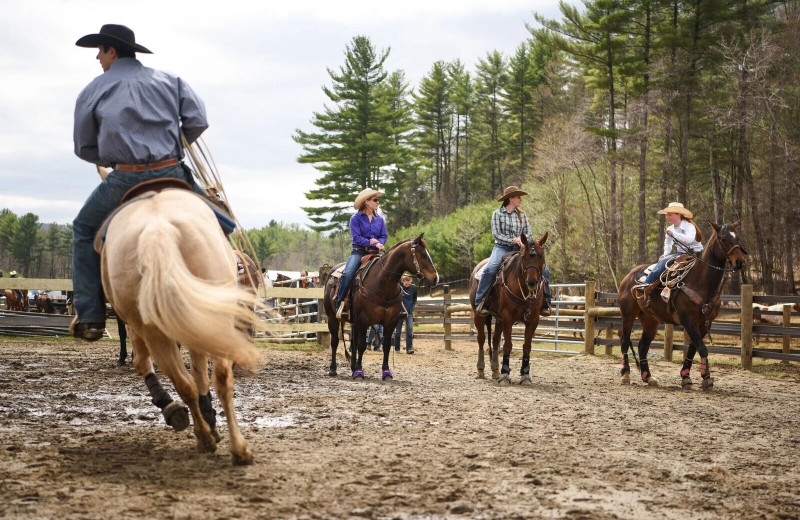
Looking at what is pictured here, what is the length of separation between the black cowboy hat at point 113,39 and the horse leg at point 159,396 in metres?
1.98

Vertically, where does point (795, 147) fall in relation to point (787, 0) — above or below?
below

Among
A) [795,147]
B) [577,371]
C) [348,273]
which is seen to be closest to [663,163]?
[795,147]

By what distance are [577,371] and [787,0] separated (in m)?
23.8

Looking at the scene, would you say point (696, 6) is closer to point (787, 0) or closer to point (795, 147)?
point (787, 0)

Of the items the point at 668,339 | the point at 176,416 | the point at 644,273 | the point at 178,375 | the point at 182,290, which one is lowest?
the point at 668,339

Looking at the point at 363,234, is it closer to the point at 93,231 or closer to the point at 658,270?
the point at 658,270

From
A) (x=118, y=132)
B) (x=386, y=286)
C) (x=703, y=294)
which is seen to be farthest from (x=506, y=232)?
(x=118, y=132)

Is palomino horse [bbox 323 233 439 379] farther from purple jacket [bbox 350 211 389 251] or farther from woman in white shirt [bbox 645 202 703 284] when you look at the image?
woman in white shirt [bbox 645 202 703 284]

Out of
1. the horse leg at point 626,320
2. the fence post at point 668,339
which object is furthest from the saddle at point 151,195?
the fence post at point 668,339

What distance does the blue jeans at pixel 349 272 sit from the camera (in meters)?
11.9

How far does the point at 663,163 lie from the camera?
34281 mm

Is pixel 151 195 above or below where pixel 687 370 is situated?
above

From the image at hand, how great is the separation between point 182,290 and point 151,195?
97 centimetres

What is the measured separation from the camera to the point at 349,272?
38.9 feet
